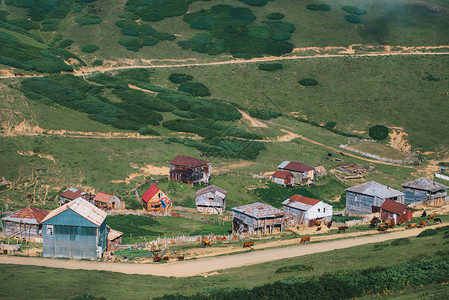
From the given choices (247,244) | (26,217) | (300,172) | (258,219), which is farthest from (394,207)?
(26,217)

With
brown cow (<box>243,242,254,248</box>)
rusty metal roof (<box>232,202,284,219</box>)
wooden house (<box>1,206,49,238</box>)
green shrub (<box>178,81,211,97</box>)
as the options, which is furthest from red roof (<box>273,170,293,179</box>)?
green shrub (<box>178,81,211,97</box>)

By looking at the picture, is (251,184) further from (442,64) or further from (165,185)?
(442,64)

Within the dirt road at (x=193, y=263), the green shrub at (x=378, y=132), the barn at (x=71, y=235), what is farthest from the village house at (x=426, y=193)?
the barn at (x=71, y=235)

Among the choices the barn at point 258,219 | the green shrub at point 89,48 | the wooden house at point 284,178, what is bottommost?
the wooden house at point 284,178

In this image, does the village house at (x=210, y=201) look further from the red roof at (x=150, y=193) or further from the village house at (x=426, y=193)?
the village house at (x=426, y=193)

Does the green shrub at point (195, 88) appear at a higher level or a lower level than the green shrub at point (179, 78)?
lower

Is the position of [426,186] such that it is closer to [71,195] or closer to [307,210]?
[307,210]
